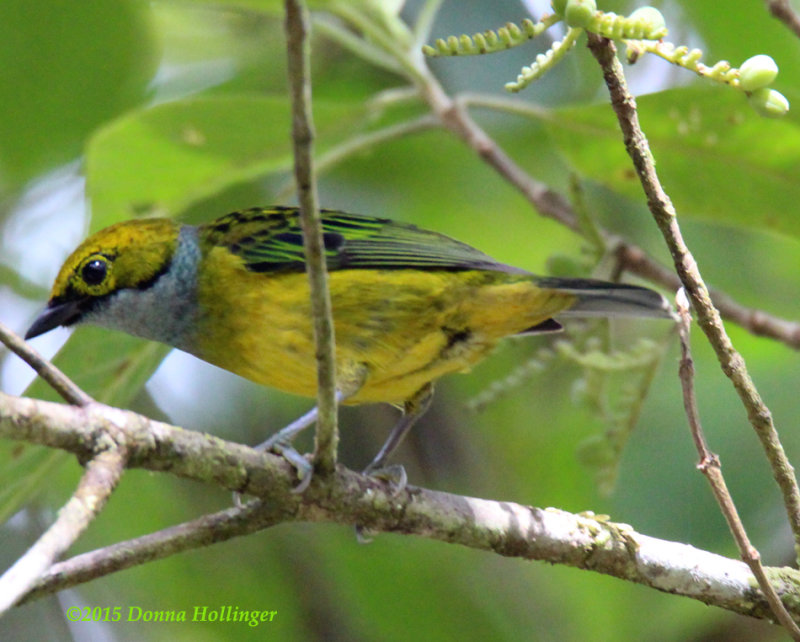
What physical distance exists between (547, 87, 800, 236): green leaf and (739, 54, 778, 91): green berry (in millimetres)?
1930

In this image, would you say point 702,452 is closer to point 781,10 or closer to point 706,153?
point 781,10

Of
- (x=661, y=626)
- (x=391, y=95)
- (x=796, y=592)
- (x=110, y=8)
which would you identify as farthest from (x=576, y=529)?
(x=110, y=8)

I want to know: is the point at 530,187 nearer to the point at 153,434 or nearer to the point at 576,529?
the point at 576,529

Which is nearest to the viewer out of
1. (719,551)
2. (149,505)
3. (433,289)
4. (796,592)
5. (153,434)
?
(153,434)

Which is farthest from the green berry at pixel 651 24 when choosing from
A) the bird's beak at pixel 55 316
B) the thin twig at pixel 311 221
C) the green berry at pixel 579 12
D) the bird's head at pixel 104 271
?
the bird's beak at pixel 55 316

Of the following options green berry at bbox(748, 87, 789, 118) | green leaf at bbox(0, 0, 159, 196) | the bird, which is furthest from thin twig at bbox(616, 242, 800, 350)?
green leaf at bbox(0, 0, 159, 196)

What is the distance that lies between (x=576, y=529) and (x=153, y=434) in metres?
1.16

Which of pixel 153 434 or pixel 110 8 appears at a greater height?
pixel 110 8

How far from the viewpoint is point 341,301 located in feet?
10.6

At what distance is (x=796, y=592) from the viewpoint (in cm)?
250

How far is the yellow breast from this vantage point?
3188mm

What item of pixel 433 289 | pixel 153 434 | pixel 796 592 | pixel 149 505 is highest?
pixel 433 289

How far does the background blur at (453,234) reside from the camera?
3785 mm

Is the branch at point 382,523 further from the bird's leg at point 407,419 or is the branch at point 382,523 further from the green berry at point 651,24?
the green berry at point 651,24
